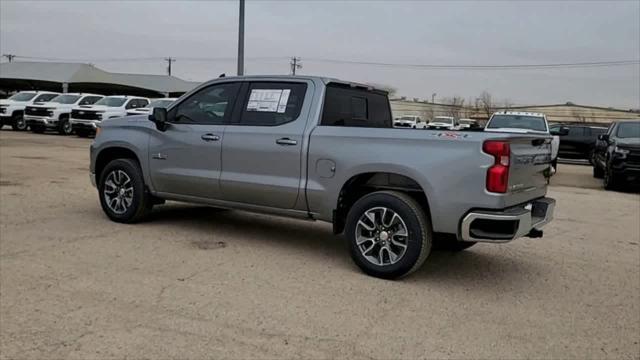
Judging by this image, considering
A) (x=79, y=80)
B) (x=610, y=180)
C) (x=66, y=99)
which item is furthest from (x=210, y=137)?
(x=79, y=80)

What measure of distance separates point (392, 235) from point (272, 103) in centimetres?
202

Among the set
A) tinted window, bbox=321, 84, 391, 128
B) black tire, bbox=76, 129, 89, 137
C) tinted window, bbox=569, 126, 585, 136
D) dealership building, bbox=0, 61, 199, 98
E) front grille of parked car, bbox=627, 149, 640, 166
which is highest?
dealership building, bbox=0, 61, 199, 98

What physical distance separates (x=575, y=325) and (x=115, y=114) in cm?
2298

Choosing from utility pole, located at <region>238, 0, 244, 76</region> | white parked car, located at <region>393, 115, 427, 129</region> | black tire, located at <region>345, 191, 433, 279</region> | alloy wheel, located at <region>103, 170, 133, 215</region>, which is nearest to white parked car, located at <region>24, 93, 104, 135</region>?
utility pole, located at <region>238, 0, 244, 76</region>

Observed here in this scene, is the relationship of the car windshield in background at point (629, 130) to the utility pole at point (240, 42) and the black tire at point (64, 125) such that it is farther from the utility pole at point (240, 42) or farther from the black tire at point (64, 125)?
the black tire at point (64, 125)

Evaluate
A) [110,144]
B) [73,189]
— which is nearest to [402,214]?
[110,144]

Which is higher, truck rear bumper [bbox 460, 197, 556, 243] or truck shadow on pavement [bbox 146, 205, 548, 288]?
truck rear bumper [bbox 460, 197, 556, 243]

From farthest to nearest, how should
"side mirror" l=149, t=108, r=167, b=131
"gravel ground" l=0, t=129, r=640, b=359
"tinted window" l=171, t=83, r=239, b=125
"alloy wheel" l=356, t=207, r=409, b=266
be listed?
"side mirror" l=149, t=108, r=167, b=131, "tinted window" l=171, t=83, r=239, b=125, "alloy wheel" l=356, t=207, r=409, b=266, "gravel ground" l=0, t=129, r=640, b=359

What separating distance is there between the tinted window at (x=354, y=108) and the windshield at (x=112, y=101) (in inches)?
820

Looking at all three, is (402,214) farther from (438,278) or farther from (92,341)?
(92,341)

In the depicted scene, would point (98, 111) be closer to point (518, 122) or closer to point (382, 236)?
point (518, 122)

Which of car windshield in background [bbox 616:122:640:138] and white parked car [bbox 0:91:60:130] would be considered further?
white parked car [bbox 0:91:60:130]

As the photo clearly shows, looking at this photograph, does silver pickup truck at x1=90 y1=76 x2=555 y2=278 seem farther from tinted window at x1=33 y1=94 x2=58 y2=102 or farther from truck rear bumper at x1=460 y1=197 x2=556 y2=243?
tinted window at x1=33 y1=94 x2=58 y2=102

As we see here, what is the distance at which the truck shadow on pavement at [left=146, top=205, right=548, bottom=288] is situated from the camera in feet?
19.1
